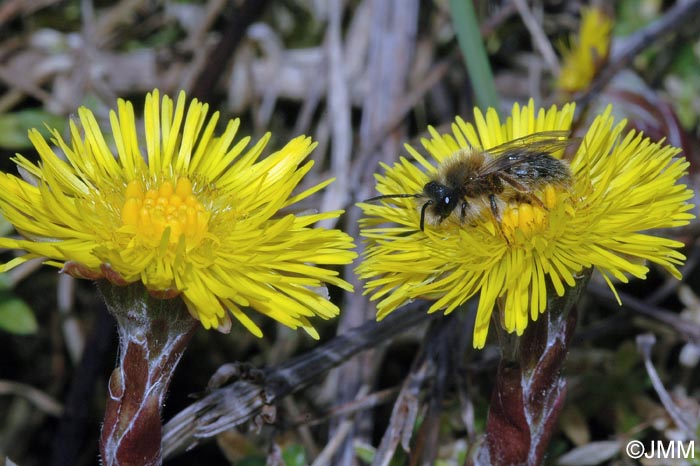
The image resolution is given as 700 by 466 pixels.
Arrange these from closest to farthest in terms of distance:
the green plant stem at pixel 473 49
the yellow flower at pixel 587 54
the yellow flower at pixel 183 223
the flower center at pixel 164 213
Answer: the yellow flower at pixel 183 223
the flower center at pixel 164 213
the green plant stem at pixel 473 49
the yellow flower at pixel 587 54

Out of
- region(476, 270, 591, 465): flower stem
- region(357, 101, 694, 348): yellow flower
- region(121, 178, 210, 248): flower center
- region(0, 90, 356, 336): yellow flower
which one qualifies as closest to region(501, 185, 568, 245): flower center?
region(357, 101, 694, 348): yellow flower

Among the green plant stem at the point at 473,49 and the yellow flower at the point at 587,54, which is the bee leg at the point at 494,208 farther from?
the yellow flower at the point at 587,54

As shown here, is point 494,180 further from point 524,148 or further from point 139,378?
point 139,378

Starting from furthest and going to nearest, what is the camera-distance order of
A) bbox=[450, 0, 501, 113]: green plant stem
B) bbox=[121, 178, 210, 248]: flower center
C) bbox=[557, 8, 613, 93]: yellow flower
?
1. bbox=[557, 8, 613, 93]: yellow flower
2. bbox=[450, 0, 501, 113]: green plant stem
3. bbox=[121, 178, 210, 248]: flower center

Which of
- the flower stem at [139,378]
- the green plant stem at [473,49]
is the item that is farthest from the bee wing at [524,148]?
the flower stem at [139,378]

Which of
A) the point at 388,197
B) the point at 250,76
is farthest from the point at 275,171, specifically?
the point at 250,76

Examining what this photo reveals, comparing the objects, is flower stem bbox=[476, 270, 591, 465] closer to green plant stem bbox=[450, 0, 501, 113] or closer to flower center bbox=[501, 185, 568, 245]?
flower center bbox=[501, 185, 568, 245]

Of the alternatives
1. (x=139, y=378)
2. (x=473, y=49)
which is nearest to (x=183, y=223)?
(x=139, y=378)

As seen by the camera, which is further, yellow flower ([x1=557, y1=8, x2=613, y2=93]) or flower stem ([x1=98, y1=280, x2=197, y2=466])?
yellow flower ([x1=557, y1=8, x2=613, y2=93])
